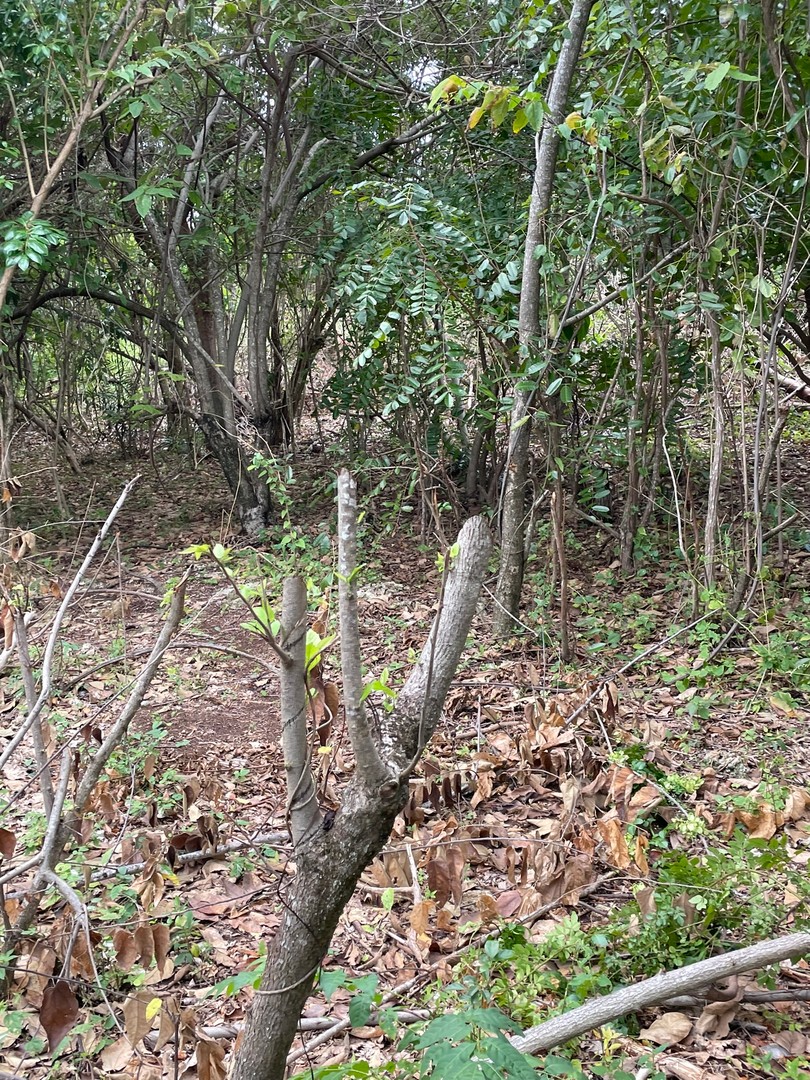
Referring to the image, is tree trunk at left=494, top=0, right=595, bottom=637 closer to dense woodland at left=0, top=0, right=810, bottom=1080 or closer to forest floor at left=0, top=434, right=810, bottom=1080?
dense woodland at left=0, top=0, right=810, bottom=1080

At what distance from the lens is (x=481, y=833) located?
10.1 ft

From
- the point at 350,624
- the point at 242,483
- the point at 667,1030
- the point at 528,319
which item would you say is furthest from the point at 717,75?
the point at 242,483

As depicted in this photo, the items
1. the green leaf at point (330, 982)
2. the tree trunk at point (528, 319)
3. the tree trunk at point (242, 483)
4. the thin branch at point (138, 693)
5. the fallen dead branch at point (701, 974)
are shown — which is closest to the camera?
the green leaf at point (330, 982)

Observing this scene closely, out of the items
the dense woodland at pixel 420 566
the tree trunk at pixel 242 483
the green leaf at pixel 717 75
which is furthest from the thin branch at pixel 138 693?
the tree trunk at pixel 242 483

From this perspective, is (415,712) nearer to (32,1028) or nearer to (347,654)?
(347,654)

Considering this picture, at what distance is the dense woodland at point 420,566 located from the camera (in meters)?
2.02

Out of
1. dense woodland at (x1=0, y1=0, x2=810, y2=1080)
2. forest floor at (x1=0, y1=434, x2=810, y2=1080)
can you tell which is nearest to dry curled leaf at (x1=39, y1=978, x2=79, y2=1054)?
dense woodland at (x1=0, y1=0, x2=810, y2=1080)

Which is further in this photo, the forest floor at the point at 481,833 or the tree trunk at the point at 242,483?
the tree trunk at the point at 242,483

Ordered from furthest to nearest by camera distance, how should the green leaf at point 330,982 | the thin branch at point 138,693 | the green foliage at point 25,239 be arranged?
the green foliage at point 25,239
the thin branch at point 138,693
the green leaf at point 330,982

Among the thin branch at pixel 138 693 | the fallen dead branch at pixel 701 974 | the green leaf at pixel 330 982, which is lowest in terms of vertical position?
the fallen dead branch at pixel 701 974

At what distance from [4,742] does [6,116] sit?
4.29 m

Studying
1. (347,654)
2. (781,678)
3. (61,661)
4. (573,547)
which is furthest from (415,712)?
(573,547)

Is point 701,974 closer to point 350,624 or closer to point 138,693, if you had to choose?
point 350,624

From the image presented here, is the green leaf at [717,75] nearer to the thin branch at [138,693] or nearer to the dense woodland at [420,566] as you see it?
the dense woodland at [420,566]
